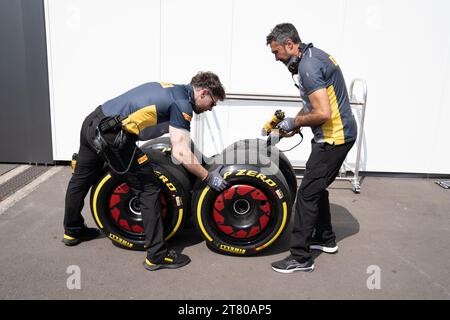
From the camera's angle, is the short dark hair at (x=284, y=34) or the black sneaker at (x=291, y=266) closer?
the short dark hair at (x=284, y=34)

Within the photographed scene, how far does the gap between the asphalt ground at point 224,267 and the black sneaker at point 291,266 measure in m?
0.05

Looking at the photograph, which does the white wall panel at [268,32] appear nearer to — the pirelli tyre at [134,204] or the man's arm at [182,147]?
the pirelli tyre at [134,204]

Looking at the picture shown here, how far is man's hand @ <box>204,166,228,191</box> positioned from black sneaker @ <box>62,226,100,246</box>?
1353 mm

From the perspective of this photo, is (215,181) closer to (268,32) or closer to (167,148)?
(167,148)

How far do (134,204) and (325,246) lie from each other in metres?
1.81

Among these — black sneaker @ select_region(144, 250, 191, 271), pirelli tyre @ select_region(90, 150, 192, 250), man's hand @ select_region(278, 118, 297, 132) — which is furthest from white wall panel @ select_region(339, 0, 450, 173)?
black sneaker @ select_region(144, 250, 191, 271)

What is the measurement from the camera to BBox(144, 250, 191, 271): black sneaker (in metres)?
3.33

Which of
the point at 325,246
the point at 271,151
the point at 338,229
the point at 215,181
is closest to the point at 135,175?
the point at 215,181

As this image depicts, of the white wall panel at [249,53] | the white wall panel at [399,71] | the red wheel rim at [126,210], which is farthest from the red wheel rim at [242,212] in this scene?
the white wall panel at [399,71]

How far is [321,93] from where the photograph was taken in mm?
3062

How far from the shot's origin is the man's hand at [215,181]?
3309mm

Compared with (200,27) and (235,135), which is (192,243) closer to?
(235,135)

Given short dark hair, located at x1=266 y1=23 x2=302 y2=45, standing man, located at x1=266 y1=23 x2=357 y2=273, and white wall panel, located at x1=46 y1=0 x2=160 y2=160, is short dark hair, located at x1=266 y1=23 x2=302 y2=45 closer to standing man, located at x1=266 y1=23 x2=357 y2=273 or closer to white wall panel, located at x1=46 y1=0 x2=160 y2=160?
standing man, located at x1=266 y1=23 x2=357 y2=273

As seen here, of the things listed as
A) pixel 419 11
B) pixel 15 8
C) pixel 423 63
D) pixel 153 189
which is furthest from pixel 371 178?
pixel 15 8
